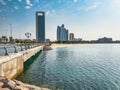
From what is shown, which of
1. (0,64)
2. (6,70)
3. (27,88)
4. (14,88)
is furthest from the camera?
(6,70)

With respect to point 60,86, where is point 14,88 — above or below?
above

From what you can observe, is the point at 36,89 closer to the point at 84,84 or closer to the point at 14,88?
the point at 14,88

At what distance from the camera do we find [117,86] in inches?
856

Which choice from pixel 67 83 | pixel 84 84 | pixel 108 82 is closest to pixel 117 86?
pixel 108 82

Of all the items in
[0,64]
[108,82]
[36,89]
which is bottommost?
[108,82]

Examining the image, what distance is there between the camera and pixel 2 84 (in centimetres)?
1256

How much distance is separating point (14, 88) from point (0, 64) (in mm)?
6109

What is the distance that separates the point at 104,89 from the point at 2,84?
39.9ft

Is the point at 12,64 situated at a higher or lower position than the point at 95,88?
higher

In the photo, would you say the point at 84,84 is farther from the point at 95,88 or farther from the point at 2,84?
the point at 2,84

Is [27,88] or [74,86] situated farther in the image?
[74,86]

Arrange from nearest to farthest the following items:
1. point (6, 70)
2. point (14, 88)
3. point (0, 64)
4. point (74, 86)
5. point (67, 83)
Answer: point (14, 88), point (0, 64), point (6, 70), point (74, 86), point (67, 83)

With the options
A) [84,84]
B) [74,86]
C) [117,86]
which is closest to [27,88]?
[74,86]

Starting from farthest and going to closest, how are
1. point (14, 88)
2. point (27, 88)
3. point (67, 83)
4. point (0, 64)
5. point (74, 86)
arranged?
point (67, 83) → point (74, 86) → point (0, 64) → point (27, 88) → point (14, 88)
